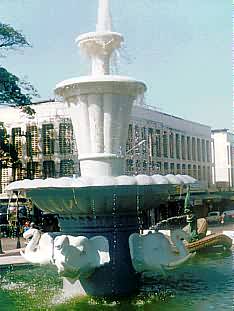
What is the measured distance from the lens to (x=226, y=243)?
14.7 m

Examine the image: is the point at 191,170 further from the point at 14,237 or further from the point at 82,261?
the point at 82,261

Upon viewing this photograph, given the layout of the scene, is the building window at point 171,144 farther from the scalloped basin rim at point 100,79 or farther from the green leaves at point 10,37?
the scalloped basin rim at point 100,79

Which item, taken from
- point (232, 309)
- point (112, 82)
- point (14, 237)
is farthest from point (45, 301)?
point (14, 237)

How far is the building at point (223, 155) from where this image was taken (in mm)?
47719

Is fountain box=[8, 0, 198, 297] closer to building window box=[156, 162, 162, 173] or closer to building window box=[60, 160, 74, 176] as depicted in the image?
building window box=[60, 160, 74, 176]

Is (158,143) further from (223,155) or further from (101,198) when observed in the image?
(101,198)

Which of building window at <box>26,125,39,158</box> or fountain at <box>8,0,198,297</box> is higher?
building window at <box>26,125,39,158</box>

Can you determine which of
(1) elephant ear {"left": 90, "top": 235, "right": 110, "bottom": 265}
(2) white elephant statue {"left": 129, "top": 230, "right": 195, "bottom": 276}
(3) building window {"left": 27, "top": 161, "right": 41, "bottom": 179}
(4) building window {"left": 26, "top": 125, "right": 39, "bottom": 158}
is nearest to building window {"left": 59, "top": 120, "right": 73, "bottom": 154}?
(4) building window {"left": 26, "top": 125, "right": 39, "bottom": 158}

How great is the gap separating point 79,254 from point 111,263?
0.70 m

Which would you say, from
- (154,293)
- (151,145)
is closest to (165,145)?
(151,145)

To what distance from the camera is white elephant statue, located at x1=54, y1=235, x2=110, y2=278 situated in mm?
8102

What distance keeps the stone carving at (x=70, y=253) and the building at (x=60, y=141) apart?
20.5m

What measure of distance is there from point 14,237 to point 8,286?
14082mm

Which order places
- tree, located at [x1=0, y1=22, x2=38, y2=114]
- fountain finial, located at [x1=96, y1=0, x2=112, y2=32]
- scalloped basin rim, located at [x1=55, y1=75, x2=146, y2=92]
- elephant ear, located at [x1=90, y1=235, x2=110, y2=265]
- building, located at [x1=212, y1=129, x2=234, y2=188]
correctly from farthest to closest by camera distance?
building, located at [x1=212, y1=129, x2=234, y2=188] < tree, located at [x1=0, y1=22, x2=38, y2=114] < fountain finial, located at [x1=96, y1=0, x2=112, y2=32] < scalloped basin rim, located at [x1=55, y1=75, x2=146, y2=92] < elephant ear, located at [x1=90, y1=235, x2=110, y2=265]
